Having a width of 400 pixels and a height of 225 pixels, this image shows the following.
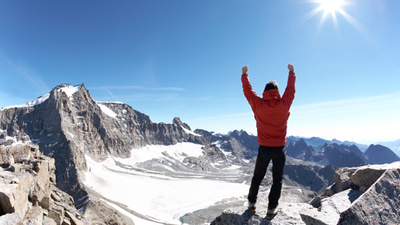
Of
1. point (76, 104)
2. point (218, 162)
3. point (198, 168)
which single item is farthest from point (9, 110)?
point (218, 162)

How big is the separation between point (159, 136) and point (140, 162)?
178 feet

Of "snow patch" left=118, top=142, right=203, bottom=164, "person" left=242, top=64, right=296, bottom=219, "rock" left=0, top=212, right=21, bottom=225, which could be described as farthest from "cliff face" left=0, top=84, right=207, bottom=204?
"person" left=242, top=64, right=296, bottom=219

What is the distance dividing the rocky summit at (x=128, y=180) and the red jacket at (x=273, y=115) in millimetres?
1783

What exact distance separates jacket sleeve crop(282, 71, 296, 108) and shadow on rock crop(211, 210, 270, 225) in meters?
2.82

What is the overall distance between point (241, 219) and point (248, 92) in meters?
3.18

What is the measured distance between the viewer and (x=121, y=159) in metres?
137

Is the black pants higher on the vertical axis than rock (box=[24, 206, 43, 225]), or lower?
A: higher

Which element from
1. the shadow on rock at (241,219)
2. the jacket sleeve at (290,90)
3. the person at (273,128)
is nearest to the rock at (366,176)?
the person at (273,128)

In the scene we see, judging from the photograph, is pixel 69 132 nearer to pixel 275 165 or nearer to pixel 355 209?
pixel 275 165

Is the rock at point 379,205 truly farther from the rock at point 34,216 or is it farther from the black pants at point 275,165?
the rock at point 34,216

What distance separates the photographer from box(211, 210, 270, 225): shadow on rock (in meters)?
4.25

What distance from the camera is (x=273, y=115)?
423 centimetres

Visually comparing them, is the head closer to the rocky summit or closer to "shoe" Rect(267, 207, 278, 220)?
the rocky summit

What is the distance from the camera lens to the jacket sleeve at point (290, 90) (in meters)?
4.32
